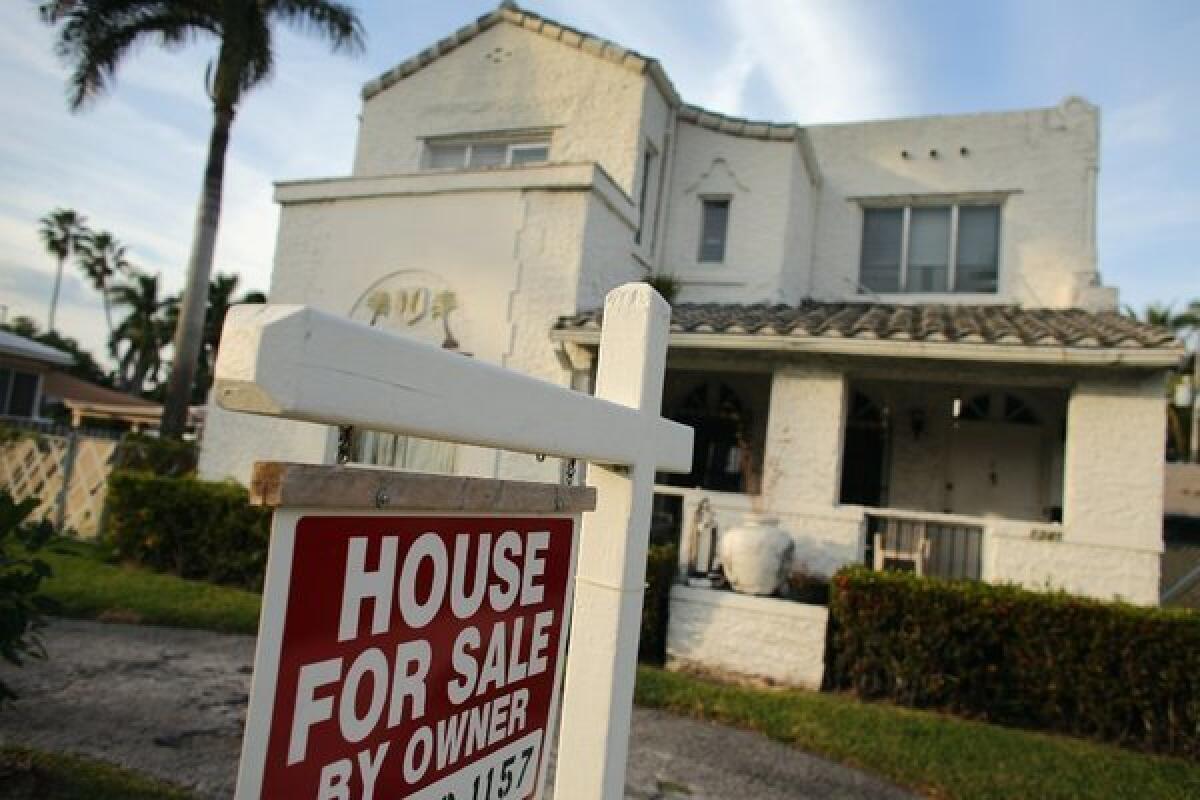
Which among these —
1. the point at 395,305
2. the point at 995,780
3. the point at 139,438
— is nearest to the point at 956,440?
the point at 995,780

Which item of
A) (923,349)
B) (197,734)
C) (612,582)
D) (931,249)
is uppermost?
(931,249)

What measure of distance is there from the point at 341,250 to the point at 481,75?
14.2 ft

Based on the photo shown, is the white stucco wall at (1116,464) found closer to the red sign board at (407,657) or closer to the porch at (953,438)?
the porch at (953,438)

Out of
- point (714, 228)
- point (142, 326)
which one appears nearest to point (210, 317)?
point (142, 326)

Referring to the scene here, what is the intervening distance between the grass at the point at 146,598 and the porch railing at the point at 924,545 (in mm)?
6940

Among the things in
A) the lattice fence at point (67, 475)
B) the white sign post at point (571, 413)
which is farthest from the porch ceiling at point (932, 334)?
the lattice fence at point (67, 475)

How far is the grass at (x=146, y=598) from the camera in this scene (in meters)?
7.99

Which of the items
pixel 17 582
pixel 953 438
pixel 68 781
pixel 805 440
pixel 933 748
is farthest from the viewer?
pixel 953 438

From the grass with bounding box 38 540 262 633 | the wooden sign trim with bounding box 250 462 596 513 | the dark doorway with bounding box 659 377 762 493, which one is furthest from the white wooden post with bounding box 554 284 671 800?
the dark doorway with bounding box 659 377 762 493

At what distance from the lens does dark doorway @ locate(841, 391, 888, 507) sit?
11914mm

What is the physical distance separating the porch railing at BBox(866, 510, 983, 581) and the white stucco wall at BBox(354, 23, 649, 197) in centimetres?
598

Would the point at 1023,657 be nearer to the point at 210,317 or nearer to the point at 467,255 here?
the point at 467,255

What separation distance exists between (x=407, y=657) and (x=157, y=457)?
12.6 m

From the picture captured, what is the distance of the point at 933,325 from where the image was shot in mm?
8789
